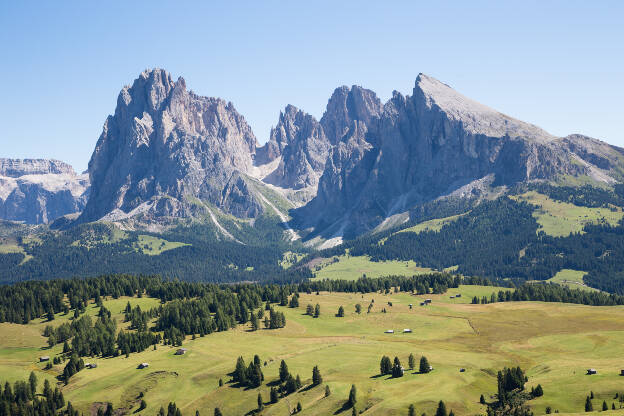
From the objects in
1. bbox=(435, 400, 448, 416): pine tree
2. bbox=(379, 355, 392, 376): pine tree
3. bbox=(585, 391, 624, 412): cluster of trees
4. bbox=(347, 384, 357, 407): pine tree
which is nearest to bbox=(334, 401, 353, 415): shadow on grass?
bbox=(347, 384, 357, 407): pine tree

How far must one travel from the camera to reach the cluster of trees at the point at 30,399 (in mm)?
178663

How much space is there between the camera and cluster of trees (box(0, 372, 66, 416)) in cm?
17866

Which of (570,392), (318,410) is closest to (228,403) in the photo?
(318,410)

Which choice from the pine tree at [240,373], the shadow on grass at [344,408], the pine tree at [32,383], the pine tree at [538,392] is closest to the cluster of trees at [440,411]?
the shadow on grass at [344,408]

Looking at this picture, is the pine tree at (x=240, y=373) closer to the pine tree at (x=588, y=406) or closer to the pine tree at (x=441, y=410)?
the pine tree at (x=441, y=410)

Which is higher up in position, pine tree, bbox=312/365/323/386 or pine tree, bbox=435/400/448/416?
pine tree, bbox=312/365/323/386

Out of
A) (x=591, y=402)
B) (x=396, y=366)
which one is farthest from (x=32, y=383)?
(x=591, y=402)

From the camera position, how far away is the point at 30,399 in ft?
616

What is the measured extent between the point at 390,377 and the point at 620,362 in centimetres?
6218

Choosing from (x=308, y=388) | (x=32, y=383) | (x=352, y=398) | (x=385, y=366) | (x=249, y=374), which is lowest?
(x=32, y=383)

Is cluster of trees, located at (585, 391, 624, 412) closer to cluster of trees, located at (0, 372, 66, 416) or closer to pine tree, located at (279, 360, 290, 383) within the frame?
pine tree, located at (279, 360, 290, 383)

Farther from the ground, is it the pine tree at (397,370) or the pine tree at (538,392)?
the pine tree at (397,370)

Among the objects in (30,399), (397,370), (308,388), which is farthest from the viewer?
(30,399)

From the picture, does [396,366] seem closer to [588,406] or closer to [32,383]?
[588,406]
